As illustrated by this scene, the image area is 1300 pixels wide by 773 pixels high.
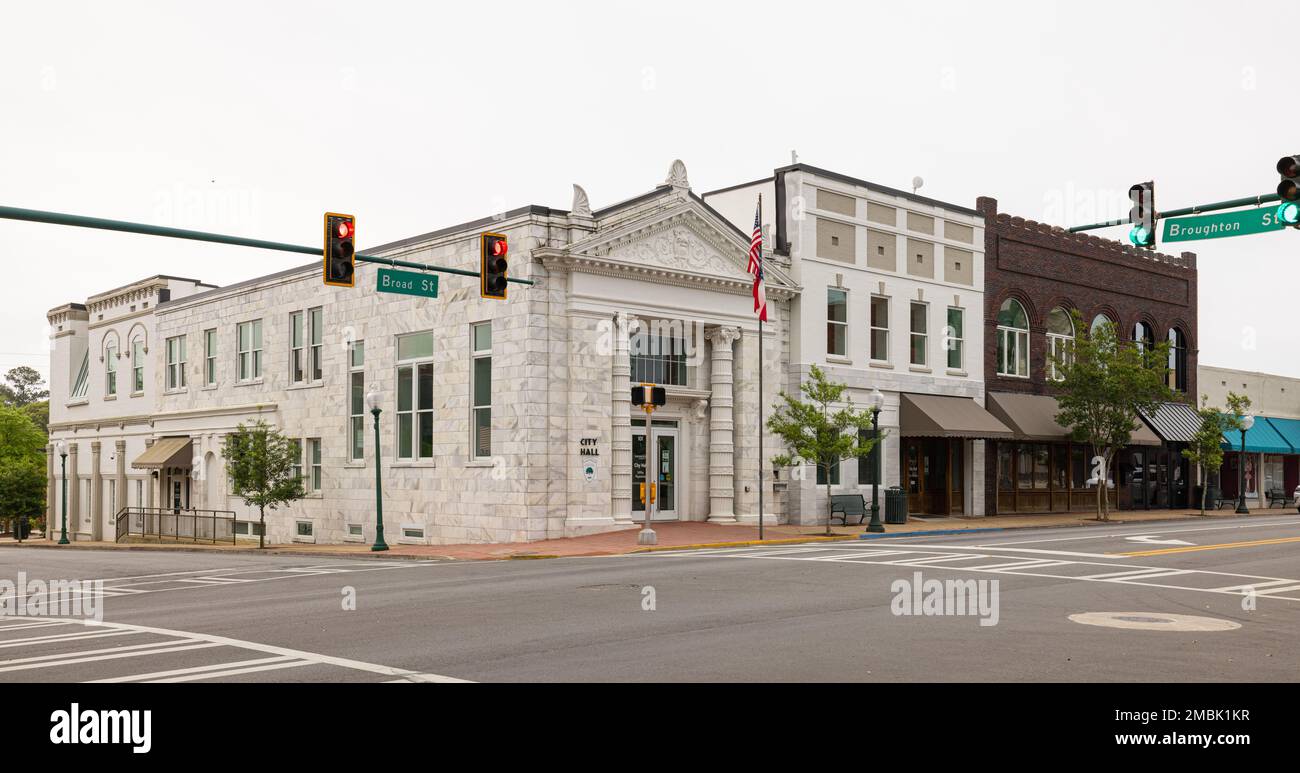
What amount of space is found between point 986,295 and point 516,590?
2836 cm

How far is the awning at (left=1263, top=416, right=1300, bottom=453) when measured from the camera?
2087 inches

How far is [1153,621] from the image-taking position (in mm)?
12320

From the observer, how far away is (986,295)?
40.0m

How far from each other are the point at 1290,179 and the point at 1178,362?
1457 inches

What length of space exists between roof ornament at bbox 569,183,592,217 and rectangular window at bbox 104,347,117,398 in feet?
98.0

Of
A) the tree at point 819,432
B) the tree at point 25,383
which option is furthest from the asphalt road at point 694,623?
the tree at point 25,383

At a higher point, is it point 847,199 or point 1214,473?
point 847,199

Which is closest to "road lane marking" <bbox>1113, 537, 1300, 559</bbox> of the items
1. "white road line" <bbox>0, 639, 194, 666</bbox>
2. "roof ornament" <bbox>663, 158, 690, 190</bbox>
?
"roof ornament" <bbox>663, 158, 690, 190</bbox>

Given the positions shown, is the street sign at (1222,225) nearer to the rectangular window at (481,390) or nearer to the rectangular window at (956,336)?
the rectangular window at (481,390)

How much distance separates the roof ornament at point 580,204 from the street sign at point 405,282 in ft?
25.3

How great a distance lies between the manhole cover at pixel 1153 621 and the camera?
11916mm

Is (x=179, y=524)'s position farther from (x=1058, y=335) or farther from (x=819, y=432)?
(x=1058, y=335)
